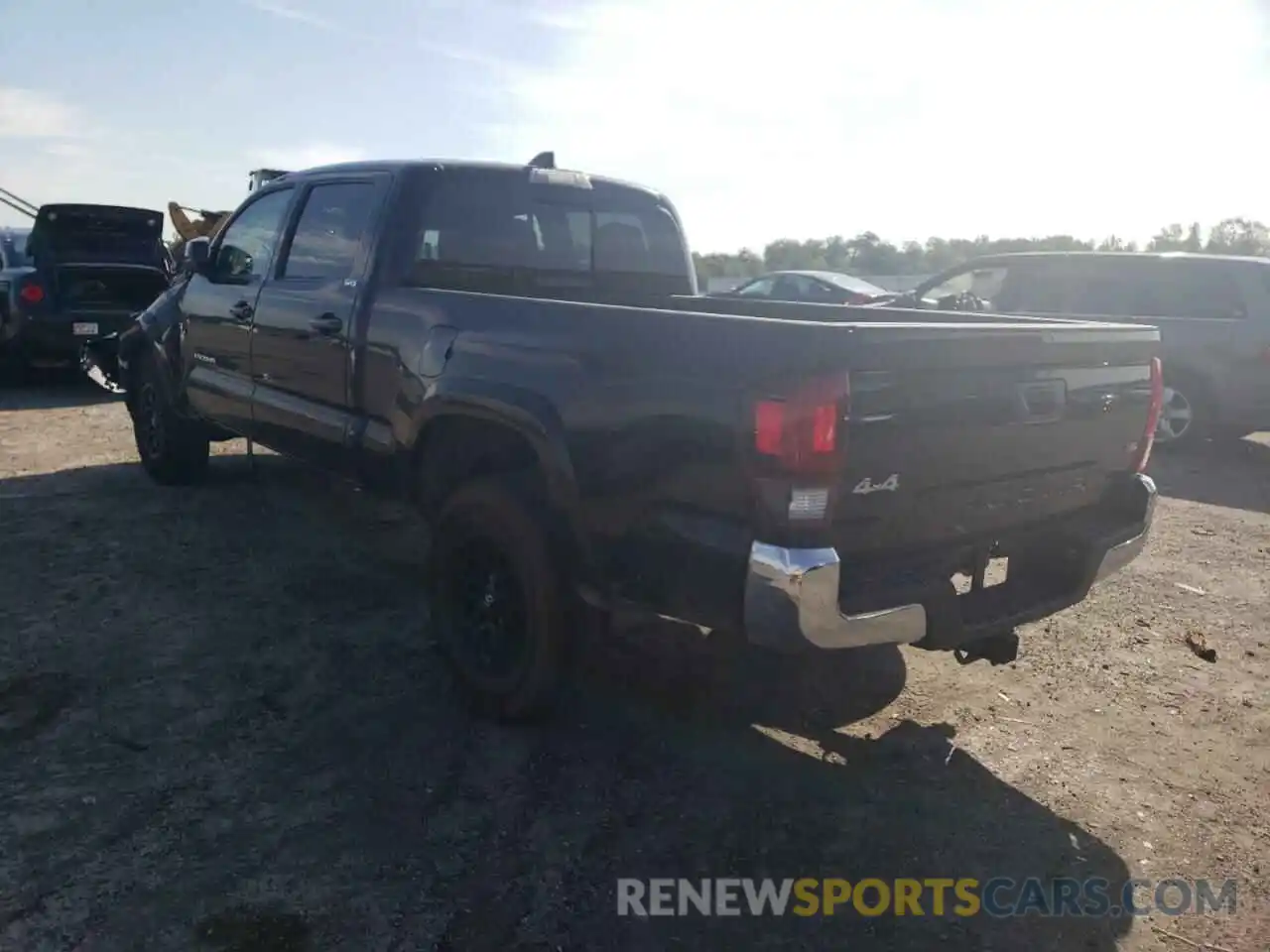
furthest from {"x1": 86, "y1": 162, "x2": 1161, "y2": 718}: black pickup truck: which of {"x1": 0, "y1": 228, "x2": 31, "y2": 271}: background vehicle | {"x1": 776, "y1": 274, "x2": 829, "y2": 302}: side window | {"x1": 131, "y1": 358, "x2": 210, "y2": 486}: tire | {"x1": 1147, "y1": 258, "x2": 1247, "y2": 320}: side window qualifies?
{"x1": 776, "y1": 274, "x2": 829, "y2": 302}: side window

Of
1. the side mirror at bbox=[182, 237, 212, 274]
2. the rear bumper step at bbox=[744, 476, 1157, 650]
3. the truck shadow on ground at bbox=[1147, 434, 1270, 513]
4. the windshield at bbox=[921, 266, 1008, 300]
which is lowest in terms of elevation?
the truck shadow on ground at bbox=[1147, 434, 1270, 513]

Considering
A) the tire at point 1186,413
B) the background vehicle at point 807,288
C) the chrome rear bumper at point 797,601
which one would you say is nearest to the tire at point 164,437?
the chrome rear bumper at point 797,601

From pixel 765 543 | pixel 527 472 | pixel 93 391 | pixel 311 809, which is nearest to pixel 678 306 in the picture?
pixel 527 472

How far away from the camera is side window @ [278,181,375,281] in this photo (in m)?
4.55

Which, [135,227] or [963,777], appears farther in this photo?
[135,227]

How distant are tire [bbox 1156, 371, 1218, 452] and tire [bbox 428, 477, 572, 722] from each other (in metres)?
7.45

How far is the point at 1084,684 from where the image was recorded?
4.29 metres

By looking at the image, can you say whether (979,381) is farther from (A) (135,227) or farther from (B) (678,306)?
(A) (135,227)

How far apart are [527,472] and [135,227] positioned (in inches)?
411

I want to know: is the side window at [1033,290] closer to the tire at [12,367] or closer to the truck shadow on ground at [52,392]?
the truck shadow on ground at [52,392]

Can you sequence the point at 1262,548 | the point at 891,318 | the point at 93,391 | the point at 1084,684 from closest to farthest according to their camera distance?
the point at 1084,684, the point at 891,318, the point at 1262,548, the point at 93,391

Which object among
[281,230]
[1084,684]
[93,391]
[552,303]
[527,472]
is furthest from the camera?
[93,391]

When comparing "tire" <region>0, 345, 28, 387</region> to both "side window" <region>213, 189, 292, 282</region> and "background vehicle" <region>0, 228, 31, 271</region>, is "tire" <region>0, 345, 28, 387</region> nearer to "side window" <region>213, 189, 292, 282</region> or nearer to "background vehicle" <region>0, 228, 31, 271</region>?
"background vehicle" <region>0, 228, 31, 271</region>

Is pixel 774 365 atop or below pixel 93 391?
atop
